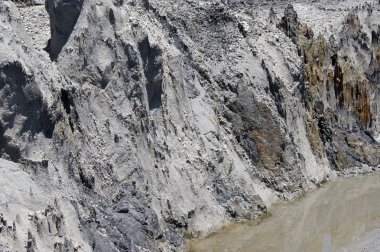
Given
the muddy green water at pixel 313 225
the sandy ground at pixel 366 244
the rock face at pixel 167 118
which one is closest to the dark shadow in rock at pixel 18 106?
Result: the rock face at pixel 167 118

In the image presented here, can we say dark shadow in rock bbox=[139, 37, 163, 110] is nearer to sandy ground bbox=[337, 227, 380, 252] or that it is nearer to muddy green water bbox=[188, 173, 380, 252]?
muddy green water bbox=[188, 173, 380, 252]

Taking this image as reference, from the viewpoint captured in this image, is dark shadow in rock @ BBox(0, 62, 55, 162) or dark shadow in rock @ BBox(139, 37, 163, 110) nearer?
dark shadow in rock @ BBox(0, 62, 55, 162)

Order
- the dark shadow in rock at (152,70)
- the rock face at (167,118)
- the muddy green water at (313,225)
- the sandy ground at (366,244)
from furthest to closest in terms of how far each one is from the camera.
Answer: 1. the dark shadow in rock at (152,70)
2. the sandy ground at (366,244)
3. the muddy green water at (313,225)
4. the rock face at (167,118)

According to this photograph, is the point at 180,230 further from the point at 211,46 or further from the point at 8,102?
the point at 211,46

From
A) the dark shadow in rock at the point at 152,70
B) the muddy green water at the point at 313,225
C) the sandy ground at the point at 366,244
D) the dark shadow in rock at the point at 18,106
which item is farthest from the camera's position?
the dark shadow in rock at the point at 152,70

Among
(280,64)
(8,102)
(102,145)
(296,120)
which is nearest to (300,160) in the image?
(296,120)

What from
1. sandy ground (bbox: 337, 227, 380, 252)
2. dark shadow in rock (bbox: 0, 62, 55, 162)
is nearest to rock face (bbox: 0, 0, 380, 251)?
dark shadow in rock (bbox: 0, 62, 55, 162)

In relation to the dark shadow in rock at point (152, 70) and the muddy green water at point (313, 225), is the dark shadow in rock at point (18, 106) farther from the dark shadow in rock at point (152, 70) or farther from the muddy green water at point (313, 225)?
the muddy green water at point (313, 225)
